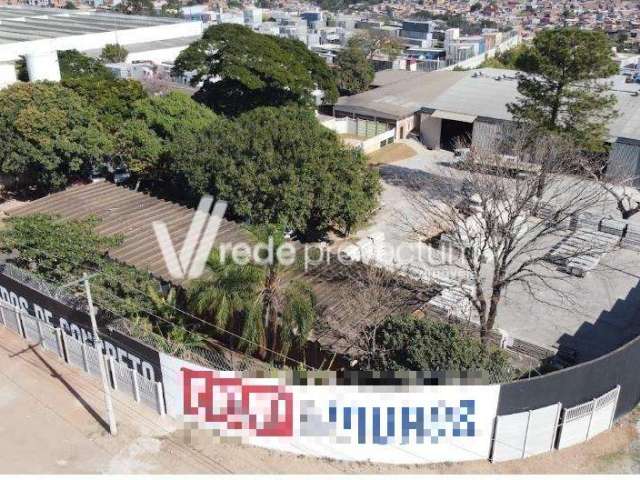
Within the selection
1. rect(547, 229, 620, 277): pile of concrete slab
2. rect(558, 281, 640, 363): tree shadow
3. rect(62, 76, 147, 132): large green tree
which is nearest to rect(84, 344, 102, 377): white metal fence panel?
rect(558, 281, 640, 363): tree shadow

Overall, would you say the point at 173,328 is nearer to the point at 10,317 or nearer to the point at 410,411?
the point at 10,317

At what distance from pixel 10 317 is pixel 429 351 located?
1323 centimetres

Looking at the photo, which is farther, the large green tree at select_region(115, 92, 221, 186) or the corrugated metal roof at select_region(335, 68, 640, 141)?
the corrugated metal roof at select_region(335, 68, 640, 141)

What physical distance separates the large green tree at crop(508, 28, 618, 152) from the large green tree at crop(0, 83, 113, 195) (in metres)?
19.1

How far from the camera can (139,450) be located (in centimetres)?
1430

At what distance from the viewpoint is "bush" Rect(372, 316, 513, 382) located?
13.2 meters

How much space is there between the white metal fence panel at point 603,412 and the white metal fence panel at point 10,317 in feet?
53.1

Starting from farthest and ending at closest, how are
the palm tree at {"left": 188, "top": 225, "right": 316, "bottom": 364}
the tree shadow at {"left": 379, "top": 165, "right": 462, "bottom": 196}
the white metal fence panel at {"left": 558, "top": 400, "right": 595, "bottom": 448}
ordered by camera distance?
the tree shadow at {"left": 379, "top": 165, "right": 462, "bottom": 196}, the palm tree at {"left": 188, "top": 225, "right": 316, "bottom": 364}, the white metal fence panel at {"left": 558, "top": 400, "right": 595, "bottom": 448}

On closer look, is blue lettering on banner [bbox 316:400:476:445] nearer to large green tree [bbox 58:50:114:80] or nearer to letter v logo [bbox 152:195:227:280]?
letter v logo [bbox 152:195:227:280]

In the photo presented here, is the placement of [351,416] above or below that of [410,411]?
below

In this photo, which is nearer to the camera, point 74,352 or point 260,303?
point 260,303

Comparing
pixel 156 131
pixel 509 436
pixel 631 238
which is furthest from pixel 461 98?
pixel 509 436

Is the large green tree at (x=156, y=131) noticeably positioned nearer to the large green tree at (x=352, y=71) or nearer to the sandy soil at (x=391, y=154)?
the sandy soil at (x=391, y=154)

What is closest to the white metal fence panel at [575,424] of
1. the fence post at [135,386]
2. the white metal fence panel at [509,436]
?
the white metal fence panel at [509,436]
